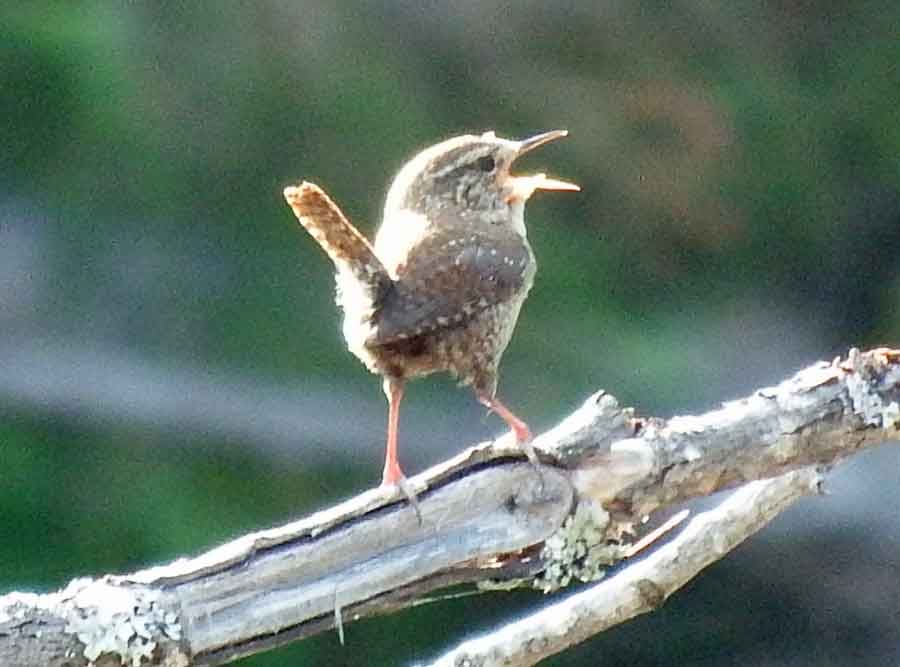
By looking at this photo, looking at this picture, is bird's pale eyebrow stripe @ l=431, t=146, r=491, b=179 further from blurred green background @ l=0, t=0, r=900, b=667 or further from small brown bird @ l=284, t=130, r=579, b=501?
blurred green background @ l=0, t=0, r=900, b=667

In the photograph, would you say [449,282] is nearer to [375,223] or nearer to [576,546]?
[576,546]

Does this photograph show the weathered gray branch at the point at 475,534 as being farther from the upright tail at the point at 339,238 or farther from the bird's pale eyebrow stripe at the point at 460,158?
the bird's pale eyebrow stripe at the point at 460,158

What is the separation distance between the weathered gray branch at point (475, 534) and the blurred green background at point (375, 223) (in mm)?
1894

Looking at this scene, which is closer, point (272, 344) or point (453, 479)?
point (453, 479)

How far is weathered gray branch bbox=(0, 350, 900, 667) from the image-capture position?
2.11 meters

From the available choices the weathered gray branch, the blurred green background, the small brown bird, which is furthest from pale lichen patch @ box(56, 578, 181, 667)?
the blurred green background

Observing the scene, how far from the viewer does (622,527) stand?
2.30m

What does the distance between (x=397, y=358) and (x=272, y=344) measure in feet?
6.31

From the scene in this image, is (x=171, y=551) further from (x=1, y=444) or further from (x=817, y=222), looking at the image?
(x=817, y=222)

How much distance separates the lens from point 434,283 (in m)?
2.51

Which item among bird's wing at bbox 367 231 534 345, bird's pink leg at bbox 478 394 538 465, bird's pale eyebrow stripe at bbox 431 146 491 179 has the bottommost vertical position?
bird's pink leg at bbox 478 394 538 465

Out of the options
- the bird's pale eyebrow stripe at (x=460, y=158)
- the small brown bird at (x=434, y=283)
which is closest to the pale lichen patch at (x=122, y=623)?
the small brown bird at (x=434, y=283)

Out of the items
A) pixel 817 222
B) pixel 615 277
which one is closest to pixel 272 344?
pixel 615 277

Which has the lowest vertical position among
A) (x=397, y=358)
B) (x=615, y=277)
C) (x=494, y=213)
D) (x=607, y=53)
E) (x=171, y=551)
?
(x=397, y=358)
